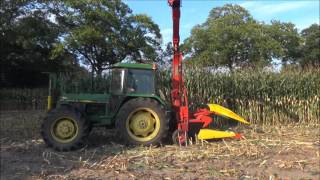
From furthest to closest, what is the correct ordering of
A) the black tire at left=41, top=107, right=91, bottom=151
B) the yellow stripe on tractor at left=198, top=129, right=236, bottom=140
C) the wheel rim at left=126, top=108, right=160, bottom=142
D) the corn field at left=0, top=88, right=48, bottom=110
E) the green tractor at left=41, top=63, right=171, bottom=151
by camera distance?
the corn field at left=0, top=88, right=48, bottom=110 → the yellow stripe on tractor at left=198, top=129, right=236, bottom=140 → the wheel rim at left=126, top=108, right=160, bottom=142 → the green tractor at left=41, top=63, right=171, bottom=151 → the black tire at left=41, top=107, right=91, bottom=151

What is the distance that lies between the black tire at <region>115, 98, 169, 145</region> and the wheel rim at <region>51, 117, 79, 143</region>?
980 mm

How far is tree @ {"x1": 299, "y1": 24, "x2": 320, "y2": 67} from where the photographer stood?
170 feet

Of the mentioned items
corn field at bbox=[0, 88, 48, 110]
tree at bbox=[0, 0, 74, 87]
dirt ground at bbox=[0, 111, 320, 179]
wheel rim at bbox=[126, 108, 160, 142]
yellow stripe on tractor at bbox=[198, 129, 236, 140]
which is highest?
tree at bbox=[0, 0, 74, 87]

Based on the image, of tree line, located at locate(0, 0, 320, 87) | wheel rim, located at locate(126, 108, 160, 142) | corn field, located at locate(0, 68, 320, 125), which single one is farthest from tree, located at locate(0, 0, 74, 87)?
wheel rim, located at locate(126, 108, 160, 142)

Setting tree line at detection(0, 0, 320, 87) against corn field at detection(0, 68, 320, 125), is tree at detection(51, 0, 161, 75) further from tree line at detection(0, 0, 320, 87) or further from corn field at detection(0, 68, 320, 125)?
corn field at detection(0, 68, 320, 125)

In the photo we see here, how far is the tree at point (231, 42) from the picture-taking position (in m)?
45.2

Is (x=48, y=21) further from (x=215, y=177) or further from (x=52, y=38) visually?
(x=215, y=177)

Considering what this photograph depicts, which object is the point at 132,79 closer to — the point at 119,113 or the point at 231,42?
the point at 119,113

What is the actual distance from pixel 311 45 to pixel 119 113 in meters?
46.2

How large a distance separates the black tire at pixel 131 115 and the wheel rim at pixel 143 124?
0.06m

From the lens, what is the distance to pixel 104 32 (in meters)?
32.0

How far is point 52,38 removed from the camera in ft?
102

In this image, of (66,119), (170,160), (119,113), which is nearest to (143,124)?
(119,113)

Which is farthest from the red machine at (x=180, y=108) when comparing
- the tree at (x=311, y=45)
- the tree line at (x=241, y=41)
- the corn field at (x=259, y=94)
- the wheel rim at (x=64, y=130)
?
the tree at (x=311, y=45)
